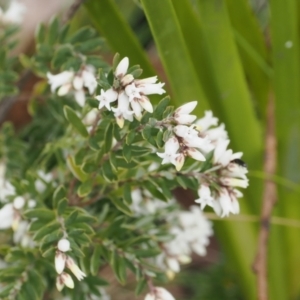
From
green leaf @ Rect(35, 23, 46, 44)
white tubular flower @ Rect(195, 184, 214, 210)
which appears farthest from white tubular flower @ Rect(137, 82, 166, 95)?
green leaf @ Rect(35, 23, 46, 44)

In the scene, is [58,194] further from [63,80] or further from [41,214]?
[63,80]

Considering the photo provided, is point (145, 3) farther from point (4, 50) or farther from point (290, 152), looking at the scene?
point (290, 152)

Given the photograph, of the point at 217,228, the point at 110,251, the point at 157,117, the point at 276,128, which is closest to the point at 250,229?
the point at 217,228

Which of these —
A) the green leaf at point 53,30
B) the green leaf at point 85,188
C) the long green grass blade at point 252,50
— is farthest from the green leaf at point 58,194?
the long green grass blade at point 252,50

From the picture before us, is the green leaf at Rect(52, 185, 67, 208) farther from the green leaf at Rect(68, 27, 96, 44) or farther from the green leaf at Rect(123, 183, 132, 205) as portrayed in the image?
the green leaf at Rect(68, 27, 96, 44)

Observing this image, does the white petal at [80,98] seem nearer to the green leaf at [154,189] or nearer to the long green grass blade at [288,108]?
the green leaf at [154,189]

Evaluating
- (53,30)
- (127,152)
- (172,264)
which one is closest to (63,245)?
(127,152)
